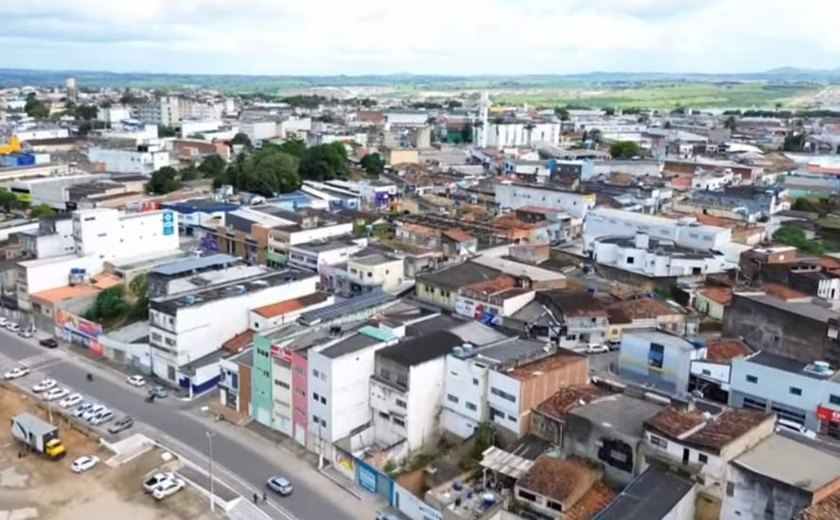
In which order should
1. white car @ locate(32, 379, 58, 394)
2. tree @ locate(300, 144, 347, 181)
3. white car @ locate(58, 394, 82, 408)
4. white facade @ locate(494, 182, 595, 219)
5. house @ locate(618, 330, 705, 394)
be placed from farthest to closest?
tree @ locate(300, 144, 347, 181) → white facade @ locate(494, 182, 595, 219) → white car @ locate(32, 379, 58, 394) → white car @ locate(58, 394, 82, 408) → house @ locate(618, 330, 705, 394)

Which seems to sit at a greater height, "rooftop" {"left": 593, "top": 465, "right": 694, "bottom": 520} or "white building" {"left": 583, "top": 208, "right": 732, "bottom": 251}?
"white building" {"left": 583, "top": 208, "right": 732, "bottom": 251}

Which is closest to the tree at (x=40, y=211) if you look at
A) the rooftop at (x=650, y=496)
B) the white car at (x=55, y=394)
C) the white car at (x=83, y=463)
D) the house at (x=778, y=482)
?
the white car at (x=55, y=394)

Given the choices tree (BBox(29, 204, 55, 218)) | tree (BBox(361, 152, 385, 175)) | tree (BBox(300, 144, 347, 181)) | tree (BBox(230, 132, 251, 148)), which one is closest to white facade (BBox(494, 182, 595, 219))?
tree (BBox(300, 144, 347, 181))

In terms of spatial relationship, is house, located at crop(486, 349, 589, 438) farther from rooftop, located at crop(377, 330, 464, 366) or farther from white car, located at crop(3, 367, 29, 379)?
white car, located at crop(3, 367, 29, 379)

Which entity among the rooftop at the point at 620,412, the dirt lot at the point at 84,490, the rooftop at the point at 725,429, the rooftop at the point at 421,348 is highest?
the rooftop at the point at 421,348

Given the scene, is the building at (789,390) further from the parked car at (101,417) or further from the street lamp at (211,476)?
the parked car at (101,417)

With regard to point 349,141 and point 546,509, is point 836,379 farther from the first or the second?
point 349,141

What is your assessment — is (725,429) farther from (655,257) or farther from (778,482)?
(655,257)

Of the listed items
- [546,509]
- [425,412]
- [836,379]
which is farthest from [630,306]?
[546,509]
